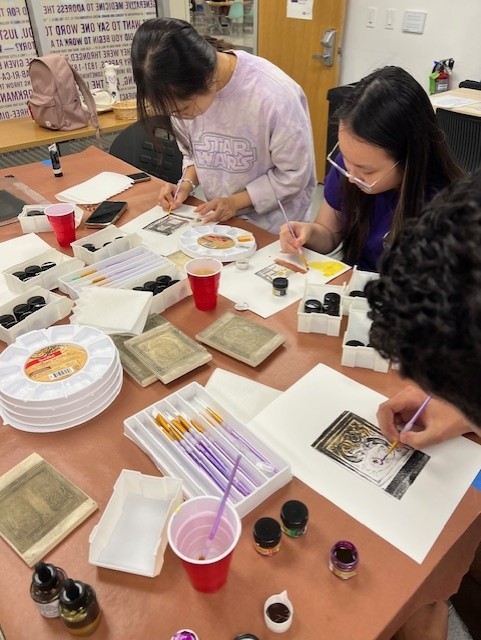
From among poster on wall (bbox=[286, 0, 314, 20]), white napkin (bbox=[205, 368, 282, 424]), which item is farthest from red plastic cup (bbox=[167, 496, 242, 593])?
poster on wall (bbox=[286, 0, 314, 20])

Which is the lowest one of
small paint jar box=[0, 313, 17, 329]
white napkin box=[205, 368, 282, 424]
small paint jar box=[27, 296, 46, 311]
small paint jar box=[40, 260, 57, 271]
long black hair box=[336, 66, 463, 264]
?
white napkin box=[205, 368, 282, 424]

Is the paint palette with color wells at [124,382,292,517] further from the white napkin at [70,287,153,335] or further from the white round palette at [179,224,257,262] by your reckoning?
the white round palette at [179,224,257,262]

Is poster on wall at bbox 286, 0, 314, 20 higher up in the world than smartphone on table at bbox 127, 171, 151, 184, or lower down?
higher up

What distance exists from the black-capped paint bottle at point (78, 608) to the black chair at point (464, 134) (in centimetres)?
231

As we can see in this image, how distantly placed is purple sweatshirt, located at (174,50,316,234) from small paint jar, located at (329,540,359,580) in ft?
4.12

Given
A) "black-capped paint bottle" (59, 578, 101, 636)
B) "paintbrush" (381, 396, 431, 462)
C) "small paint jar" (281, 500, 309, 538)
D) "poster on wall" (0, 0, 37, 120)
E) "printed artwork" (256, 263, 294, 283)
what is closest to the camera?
"black-capped paint bottle" (59, 578, 101, 636)

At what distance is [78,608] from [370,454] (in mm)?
520

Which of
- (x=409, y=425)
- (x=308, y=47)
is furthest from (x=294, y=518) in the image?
(x=308, y=47)

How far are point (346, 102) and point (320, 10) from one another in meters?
2.80

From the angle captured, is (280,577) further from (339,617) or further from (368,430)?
(368,430)

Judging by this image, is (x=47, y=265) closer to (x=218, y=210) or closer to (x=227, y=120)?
(x=218, y=210)

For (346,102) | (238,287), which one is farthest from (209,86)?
(238,287)

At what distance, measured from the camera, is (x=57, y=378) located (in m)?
0.99

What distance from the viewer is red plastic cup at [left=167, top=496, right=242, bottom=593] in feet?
2.23
